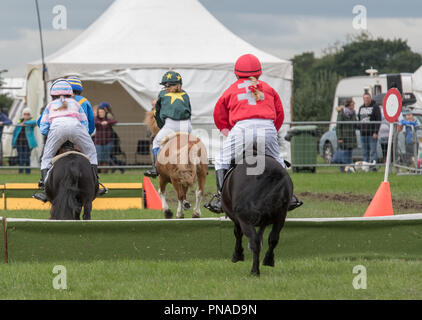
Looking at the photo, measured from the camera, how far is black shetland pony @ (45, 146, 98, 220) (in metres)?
9.48

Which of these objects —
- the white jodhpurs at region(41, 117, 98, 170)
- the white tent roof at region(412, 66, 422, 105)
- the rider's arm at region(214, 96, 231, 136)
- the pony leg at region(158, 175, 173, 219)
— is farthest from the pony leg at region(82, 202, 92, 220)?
the white tent roof at region(412, 66, 422, 105)

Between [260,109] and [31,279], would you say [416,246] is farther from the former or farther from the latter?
[31,279]

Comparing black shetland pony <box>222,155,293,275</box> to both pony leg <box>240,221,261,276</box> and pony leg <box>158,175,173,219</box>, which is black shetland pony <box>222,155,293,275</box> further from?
pony leg <box>158,175,173,219</box>

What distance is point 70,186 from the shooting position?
9.57m

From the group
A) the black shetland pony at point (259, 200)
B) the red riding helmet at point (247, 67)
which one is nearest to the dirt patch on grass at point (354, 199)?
the red riding helmet at point (247, 67)

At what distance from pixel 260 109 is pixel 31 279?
2.84 metres

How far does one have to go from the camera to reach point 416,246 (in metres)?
8.93

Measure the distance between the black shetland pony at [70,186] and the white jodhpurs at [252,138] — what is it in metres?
2.01

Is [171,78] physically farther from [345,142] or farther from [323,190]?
[345,142]

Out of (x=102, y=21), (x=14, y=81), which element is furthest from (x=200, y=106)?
(x=14, y=81)

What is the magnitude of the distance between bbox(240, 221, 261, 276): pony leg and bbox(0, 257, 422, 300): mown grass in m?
0.11

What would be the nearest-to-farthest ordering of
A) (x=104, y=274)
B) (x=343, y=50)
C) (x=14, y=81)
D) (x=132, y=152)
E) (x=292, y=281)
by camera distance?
(x=292, y=281) → (x=104, y=274) → (x=132, y=152) → (x=14, y=81) → (x=343, y=50)

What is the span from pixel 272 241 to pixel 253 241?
1.35 feet

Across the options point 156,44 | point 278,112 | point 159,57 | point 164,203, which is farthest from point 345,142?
point 278,112
